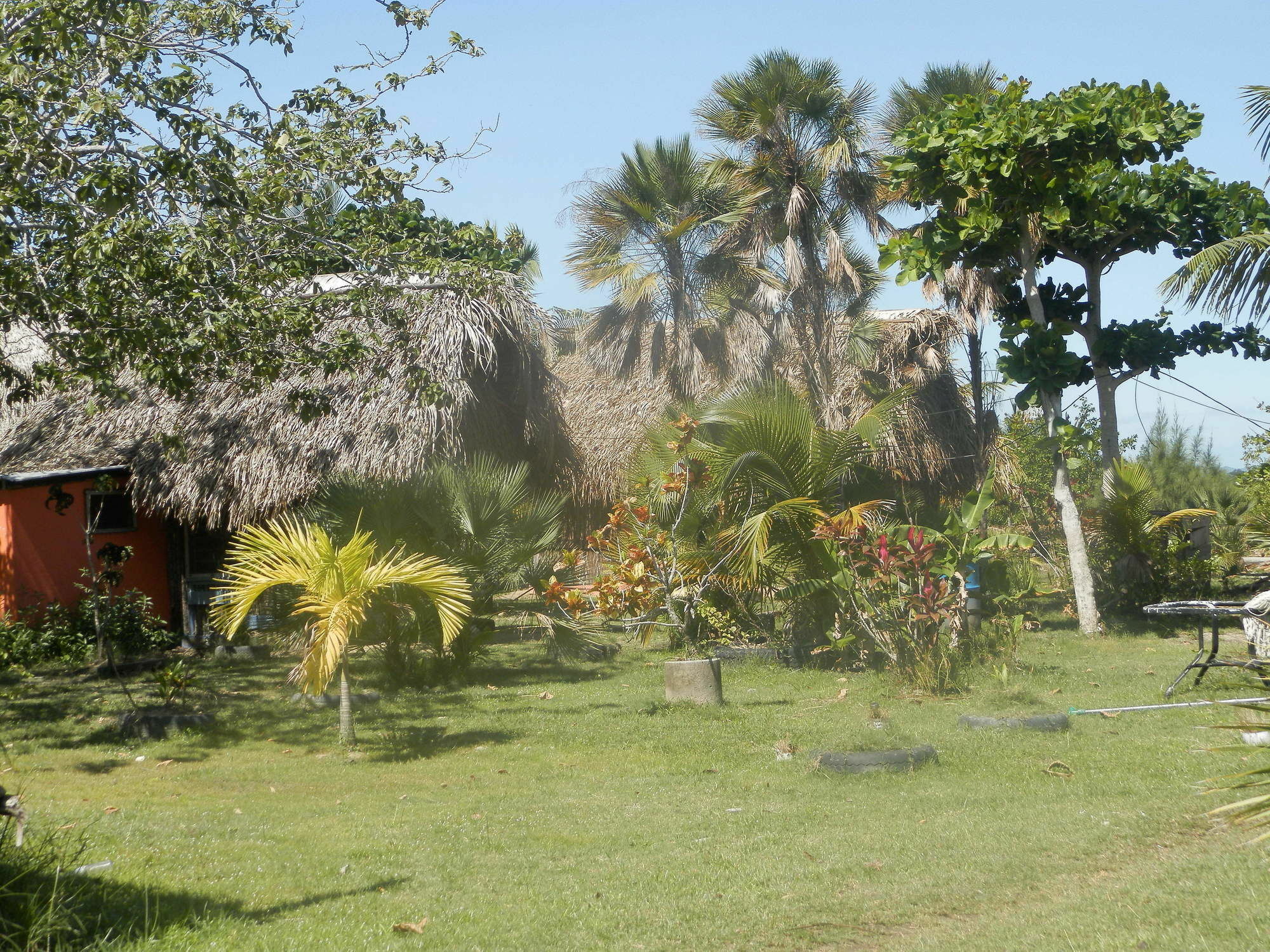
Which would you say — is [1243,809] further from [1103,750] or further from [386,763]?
[386,763]

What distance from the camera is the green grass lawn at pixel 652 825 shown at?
4.16 metres

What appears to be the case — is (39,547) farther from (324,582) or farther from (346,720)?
(324,582)

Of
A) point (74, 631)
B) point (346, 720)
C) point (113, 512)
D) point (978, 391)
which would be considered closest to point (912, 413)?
point (978, 391)

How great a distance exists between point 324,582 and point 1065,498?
1002 centimetres

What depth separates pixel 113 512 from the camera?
1460cm

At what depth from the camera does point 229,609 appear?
882 cm

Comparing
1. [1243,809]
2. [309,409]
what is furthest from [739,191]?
[1243,809]

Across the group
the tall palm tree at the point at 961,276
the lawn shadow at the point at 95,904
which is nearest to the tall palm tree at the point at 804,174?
the tall palm tree at the point at 961,276

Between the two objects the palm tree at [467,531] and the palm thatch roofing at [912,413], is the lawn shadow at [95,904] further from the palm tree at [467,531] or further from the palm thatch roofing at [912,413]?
the palm thatch roofing at [912,413]

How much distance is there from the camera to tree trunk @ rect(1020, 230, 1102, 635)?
554 inches

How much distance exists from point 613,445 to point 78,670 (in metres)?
9.89

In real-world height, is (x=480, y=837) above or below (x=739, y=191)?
below

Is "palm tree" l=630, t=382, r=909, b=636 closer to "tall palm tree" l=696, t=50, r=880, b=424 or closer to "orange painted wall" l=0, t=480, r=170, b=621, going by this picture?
"tall palm tree" l=696, t=50, r=880, b=424

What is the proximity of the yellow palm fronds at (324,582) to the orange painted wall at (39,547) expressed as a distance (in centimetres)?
549
